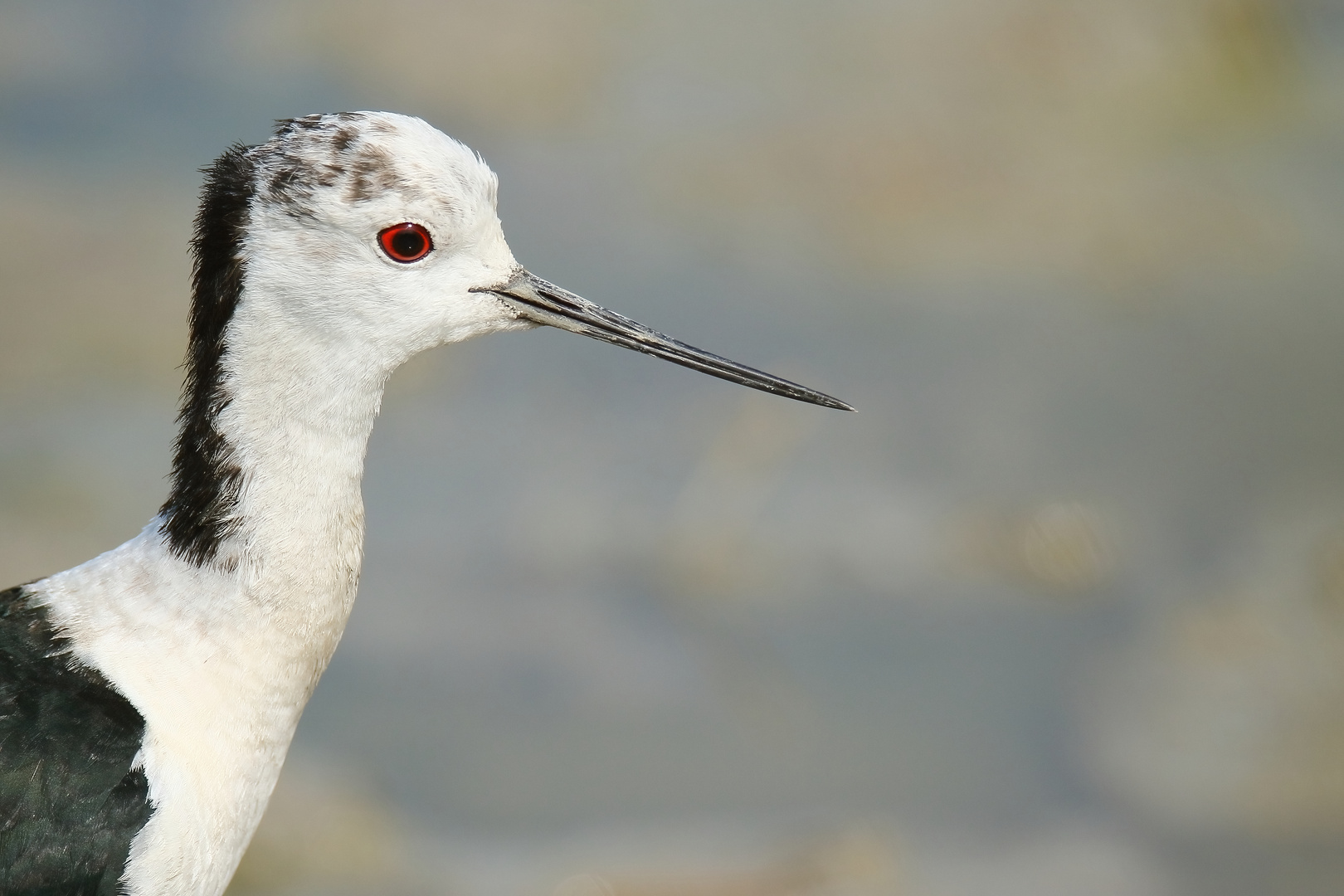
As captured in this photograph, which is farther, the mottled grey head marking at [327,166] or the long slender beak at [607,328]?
the long slender beak at [607,328]

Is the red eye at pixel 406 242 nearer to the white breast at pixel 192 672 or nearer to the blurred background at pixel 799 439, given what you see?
the white breast at pixel 192 672

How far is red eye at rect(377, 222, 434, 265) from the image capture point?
257 cm

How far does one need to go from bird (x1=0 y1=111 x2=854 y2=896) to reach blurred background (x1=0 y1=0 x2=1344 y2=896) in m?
2.57

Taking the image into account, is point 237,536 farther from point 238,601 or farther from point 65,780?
point 65,780

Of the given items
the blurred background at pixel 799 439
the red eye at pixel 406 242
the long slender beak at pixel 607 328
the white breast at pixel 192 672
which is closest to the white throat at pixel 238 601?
the white breast at pixel 192 672

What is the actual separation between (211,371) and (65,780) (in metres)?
0.74

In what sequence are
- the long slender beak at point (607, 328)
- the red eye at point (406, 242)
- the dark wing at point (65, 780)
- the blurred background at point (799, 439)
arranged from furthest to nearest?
the blurred background at point (799, 439)
the long slender beak at point (607, 328)
the red eye at point (406, 242)
the dark wing at point (65, 780)

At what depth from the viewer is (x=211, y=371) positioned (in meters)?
2.57

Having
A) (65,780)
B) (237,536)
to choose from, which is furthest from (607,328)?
(65,780)

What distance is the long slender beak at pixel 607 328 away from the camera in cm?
278

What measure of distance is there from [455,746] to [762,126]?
423cm

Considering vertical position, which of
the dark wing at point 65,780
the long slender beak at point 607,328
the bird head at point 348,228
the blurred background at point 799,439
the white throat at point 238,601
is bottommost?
the dark wing at point 65,780

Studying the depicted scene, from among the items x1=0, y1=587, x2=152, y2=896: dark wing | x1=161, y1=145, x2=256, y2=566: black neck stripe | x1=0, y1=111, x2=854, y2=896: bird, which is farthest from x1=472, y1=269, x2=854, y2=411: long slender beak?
x1=0, y1=587, x2=152, y2=896: dark wing

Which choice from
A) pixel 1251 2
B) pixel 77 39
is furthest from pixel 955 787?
pixel 77 39
